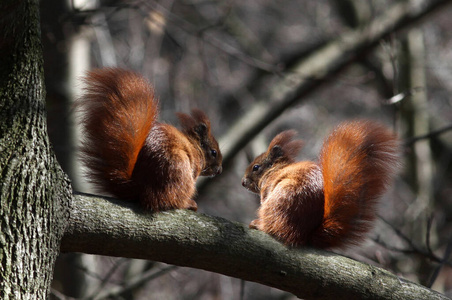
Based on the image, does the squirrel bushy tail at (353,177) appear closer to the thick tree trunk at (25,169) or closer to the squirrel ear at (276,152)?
the squirrel ear at (276,152)

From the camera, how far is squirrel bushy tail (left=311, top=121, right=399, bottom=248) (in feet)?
8.68

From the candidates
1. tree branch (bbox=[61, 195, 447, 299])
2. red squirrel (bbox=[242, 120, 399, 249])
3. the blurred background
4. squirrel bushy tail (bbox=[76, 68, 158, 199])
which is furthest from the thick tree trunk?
red squirrel (bbox=[242, 120, 399, 249])

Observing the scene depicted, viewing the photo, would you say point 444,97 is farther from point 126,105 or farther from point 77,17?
point 126,105

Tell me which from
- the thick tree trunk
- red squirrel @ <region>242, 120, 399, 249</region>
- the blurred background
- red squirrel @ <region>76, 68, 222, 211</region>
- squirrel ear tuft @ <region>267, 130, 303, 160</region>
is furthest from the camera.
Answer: the blurred background

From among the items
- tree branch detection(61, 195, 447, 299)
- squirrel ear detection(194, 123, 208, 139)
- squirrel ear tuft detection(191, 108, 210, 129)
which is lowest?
tree branch detection(61, 195, 447, 299)

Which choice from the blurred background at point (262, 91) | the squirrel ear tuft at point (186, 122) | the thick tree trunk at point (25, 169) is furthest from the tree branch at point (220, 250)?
the squirrel ear tuft at point (186, 122)

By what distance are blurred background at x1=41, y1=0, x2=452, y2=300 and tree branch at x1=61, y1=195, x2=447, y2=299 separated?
744 mm

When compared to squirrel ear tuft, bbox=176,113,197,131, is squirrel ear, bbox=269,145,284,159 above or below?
below

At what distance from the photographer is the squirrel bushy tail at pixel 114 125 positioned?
7.90 feet

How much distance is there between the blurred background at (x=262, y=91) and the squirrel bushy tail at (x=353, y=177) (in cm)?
45

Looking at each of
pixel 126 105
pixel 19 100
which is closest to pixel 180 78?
pixel 126 105

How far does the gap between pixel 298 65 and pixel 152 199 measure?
340 centimetres

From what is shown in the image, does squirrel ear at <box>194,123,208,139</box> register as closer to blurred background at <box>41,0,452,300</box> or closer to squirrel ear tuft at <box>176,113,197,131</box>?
squirrel ear tuft at <box>176,113,197,131</box>

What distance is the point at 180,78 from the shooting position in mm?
7156
